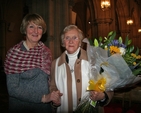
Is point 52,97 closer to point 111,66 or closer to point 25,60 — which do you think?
point 25,60

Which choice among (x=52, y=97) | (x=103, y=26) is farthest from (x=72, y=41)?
(x=103, y=26)

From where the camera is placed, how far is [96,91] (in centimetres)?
147

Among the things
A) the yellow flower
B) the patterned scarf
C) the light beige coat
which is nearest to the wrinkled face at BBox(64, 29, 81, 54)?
the light beige coat

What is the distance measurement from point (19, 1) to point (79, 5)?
7861 millimetres

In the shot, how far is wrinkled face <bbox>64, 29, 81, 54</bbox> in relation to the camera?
1.69 metres

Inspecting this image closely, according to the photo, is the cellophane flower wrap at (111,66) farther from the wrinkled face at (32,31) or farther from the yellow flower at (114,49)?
the wrinkled face at (32,31)

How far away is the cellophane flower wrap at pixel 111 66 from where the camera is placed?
1.39m

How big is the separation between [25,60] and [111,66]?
856mm

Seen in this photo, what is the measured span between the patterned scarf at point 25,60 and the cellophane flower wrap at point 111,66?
1.69 ft

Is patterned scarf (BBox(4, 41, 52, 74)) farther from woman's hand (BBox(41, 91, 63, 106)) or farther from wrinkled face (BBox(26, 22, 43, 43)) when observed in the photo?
woman's hand (BBox(41, 91, 63, 106))

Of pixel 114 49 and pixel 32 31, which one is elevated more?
pixel 32 31

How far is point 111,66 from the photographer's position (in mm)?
1424

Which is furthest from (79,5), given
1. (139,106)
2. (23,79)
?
(23,79)

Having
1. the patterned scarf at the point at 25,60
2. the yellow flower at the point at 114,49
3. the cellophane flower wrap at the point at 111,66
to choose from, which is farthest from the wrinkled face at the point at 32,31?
the yellow flower at the point at 114,49
